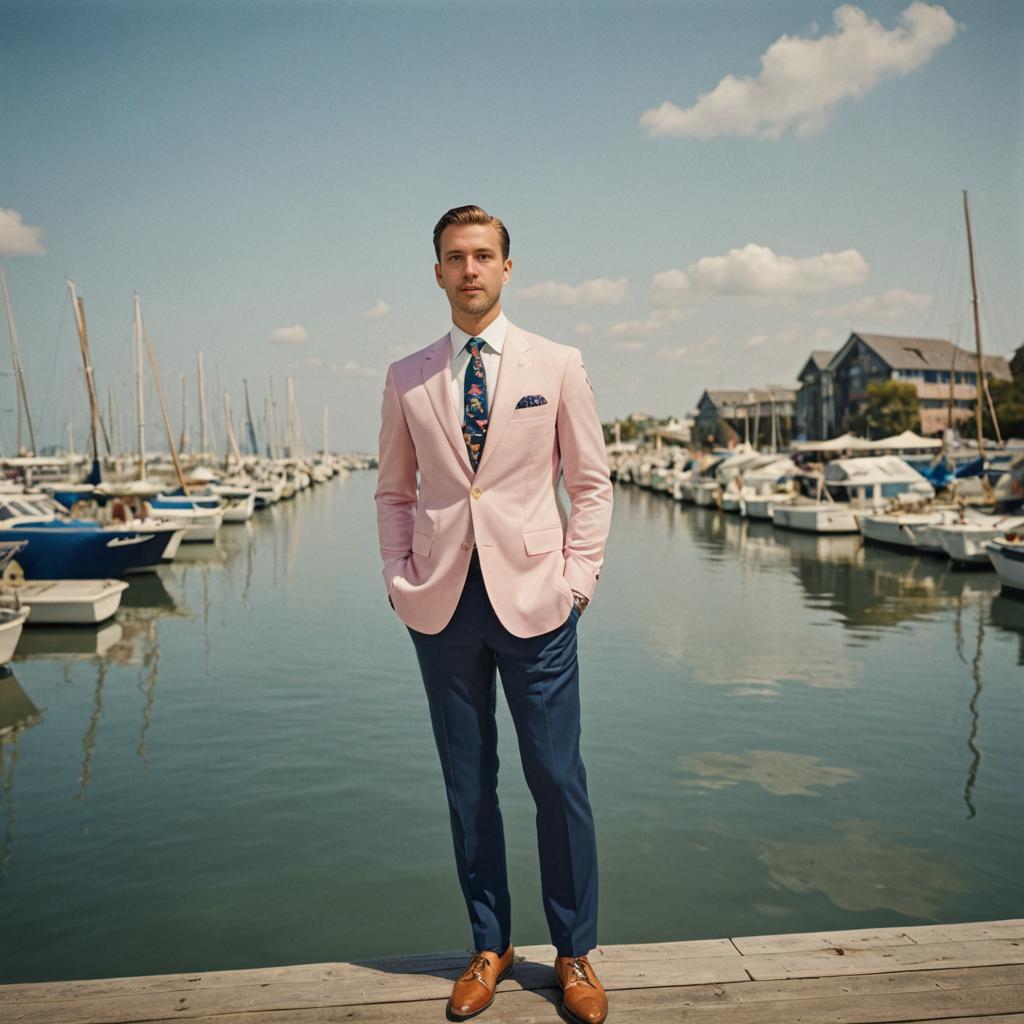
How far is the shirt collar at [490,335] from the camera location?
9.42 ft

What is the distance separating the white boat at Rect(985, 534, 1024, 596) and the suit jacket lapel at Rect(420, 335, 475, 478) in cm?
1893

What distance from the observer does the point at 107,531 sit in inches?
806

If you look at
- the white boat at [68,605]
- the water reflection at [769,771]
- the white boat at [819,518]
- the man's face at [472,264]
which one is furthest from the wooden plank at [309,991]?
the white boat at [819,518]

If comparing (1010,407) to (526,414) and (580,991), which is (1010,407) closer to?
(526,414)

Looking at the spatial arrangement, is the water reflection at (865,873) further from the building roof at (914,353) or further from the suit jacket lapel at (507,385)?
the building roof at (914,353)

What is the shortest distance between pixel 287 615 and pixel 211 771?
916 cm

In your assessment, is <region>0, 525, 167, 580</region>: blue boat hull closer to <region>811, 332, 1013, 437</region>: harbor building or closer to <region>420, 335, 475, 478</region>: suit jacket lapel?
<region>420, 335, 475, 478</region>: suit jacket lapel

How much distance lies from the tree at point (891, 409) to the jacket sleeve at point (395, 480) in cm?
7140

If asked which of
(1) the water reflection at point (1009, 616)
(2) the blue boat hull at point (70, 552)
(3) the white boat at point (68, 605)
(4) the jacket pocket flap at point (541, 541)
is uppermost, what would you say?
(4) the jacket pocket flap at point (541, 541)

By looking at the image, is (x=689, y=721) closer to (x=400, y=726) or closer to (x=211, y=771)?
(x=400, y=726)

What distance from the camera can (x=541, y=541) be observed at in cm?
277

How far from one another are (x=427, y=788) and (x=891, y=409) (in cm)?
6850

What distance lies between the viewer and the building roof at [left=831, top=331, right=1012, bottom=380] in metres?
75.7

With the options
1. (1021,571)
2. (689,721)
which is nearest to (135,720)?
(689,721)
